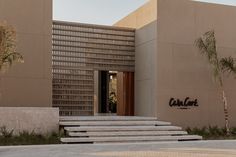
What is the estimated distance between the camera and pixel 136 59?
1948cm

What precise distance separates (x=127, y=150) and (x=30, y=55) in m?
6.40

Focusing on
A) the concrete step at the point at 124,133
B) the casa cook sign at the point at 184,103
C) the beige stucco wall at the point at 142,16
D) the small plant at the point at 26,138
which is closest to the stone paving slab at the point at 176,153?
the concrete step at the point at 124,133

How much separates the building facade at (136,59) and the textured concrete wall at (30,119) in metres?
1.87

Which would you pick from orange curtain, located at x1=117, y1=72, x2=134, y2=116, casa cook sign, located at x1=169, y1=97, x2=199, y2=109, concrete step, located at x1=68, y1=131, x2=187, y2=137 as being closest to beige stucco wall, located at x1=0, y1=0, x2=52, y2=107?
concrete step, located at x1=68, y1=131, x2=187, y2=137

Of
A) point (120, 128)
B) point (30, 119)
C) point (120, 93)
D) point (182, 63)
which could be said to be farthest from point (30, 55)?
point (182, 63)

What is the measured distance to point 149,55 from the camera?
59.4 ft

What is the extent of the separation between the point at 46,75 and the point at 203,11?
25.2ft

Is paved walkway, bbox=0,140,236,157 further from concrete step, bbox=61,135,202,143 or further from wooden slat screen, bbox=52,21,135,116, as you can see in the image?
wooden slat screen, bbox=52,21,135,116

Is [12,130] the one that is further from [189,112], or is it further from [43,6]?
[189,112]

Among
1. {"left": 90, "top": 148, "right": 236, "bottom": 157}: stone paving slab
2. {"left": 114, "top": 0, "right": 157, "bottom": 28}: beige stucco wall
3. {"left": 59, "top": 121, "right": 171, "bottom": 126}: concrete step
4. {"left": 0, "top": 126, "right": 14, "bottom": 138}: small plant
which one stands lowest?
{"left": 90, "top": 148, "right": 236, "bottom": 157}: stone paving slab

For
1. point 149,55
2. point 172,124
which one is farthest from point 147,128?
point 149,55

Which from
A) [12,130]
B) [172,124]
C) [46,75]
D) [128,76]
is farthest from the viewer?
[128,76]

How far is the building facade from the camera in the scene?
1619 cm

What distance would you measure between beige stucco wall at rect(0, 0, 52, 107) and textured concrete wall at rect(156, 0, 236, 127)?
477 centimetres
